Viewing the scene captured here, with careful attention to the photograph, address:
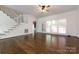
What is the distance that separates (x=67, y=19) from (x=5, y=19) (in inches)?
→ 42.6

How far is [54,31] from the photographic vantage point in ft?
6.81

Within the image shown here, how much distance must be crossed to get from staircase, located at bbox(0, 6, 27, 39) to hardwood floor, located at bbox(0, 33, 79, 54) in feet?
0.45

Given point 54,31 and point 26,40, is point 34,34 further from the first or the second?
point 54,31

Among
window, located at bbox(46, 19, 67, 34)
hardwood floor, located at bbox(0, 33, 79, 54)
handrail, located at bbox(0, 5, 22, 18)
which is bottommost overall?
hardwood floor, located at bbox(0, 33, 79, 54)

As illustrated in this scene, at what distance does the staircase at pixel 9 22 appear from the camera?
6.49 ft

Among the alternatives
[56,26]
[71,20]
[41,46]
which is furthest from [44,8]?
[41,46]

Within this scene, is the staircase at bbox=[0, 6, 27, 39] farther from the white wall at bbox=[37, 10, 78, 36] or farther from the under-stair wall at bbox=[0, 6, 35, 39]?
the white wall at bbox=[37, 10, 78, 36]

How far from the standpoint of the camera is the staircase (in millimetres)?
1979

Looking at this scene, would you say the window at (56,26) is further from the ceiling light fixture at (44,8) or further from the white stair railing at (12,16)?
the white stair railing at (12,16)

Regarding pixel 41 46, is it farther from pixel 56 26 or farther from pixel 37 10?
pixel 37 10

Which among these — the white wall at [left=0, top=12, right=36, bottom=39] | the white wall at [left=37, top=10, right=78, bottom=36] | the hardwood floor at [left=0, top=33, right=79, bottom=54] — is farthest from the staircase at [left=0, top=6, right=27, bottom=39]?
the white wall at [left=37, top=10, right=78, bottom=36]

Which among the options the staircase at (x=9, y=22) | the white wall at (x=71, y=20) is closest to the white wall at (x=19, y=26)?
the staircase at (x=9, y=22)

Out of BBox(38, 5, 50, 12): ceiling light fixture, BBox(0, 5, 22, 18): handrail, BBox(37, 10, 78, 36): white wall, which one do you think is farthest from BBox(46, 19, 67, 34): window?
BBox(0, 5, 22, 18): handrail

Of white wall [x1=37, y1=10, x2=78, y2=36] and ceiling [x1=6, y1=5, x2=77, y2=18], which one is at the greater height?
ceiling [x1=6, y1=5, x2=77, y2=18]
